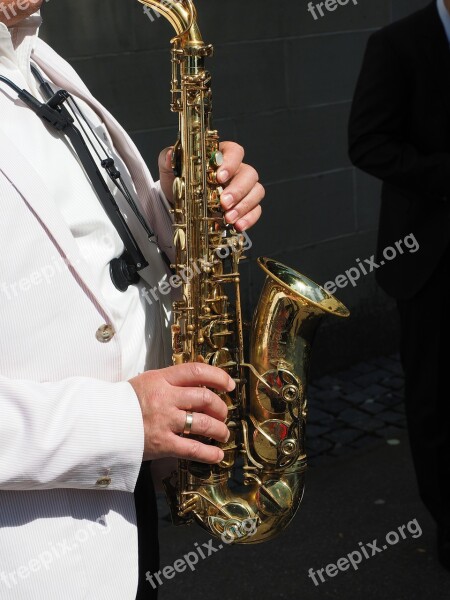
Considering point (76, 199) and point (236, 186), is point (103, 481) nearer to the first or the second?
point (76, 199)

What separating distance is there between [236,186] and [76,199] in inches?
18.4

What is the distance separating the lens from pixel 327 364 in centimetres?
605

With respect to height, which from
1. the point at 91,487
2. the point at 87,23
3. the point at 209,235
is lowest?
the point at 91,487

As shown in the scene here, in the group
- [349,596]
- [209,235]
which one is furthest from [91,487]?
[349,596]

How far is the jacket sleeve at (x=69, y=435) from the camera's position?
1.75 metres

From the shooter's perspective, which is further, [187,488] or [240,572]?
[240,572]

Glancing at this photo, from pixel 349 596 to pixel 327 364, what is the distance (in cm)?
235

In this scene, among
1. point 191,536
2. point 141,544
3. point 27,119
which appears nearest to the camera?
point 27,119

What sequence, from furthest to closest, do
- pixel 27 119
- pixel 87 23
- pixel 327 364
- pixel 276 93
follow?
pixel 327 364, pixel 276 93, pixel 87 23, pixel 27 119

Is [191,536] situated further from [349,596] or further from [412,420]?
[412,420]

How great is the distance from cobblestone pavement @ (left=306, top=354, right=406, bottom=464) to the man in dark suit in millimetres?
1024

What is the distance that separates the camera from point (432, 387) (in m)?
4.03

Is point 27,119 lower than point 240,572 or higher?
higher

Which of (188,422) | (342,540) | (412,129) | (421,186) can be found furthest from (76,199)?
(342,540)
